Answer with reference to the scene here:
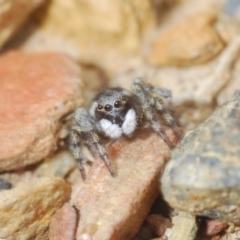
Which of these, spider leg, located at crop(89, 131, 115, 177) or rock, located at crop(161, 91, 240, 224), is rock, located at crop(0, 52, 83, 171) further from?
rock, located at crop(161, 91, 240, 224)

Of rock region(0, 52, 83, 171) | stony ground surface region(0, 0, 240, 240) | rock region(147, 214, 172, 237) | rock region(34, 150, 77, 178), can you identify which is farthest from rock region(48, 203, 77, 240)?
rock region(34, 150, 77, 178)

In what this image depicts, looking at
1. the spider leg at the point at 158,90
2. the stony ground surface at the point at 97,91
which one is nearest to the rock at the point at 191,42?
the stony ground surface at the point at 97,91

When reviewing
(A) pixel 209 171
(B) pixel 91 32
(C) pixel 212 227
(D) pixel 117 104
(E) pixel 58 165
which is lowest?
(C) pixel 212 227

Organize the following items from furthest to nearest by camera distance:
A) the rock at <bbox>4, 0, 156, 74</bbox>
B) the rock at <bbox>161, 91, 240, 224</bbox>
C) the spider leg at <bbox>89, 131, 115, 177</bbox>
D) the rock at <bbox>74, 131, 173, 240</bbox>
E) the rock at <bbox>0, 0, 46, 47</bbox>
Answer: the rock at <bbox>4, 0, 156, 74</bbox> < the rock at <bbox>0, 0, 46, 47</bbox> < the spider leg at <bbox>89, 131, 115, 177</bbox> < the rock at <bbox>74, 131, 173, 240</bbox> < the rock at <bbox>161, 91, 240, 224</bbox>

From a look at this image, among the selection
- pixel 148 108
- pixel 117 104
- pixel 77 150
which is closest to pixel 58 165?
pixel 77 150

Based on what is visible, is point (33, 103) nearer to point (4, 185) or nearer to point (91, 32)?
point (4, 185)

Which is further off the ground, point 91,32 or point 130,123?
point 91,32
